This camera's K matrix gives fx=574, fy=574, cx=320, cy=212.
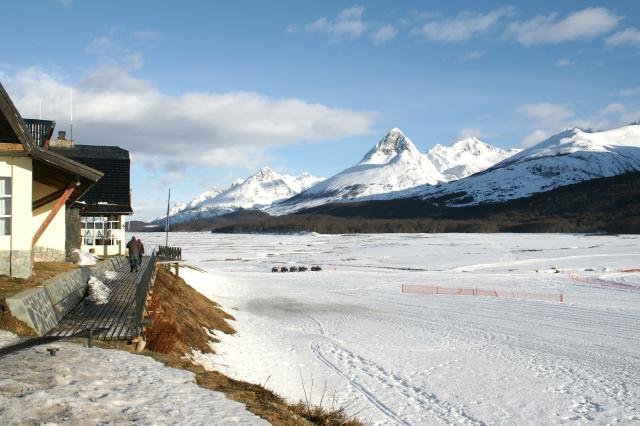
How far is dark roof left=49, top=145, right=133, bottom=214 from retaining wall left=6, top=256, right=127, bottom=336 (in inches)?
752

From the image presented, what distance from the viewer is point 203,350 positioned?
16438 millimetres

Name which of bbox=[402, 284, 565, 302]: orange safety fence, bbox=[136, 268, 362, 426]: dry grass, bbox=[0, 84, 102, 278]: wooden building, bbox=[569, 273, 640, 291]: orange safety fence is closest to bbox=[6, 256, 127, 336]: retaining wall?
bbox=[0, 84, 102, 278]: wooden building

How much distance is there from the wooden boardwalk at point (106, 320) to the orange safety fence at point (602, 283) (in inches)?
1452

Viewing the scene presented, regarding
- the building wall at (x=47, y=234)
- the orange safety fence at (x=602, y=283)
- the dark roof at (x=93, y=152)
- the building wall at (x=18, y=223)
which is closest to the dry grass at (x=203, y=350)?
the building wall at (x=18, y=223)

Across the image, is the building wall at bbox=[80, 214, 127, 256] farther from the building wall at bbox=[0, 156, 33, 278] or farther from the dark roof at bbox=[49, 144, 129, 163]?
the building wall at bbox=[0, 156, 33, 278]

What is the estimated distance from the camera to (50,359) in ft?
27.1

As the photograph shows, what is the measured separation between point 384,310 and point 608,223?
458 feet

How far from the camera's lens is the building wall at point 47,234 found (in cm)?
1944

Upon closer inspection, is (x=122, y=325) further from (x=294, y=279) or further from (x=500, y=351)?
(x=294, y=279)

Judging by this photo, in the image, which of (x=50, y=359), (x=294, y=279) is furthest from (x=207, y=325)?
(x=294, y=279)

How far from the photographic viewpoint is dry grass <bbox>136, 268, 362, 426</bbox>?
27.4ft

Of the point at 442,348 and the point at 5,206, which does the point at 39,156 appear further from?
the point at 442,348

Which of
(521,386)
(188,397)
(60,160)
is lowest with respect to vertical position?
(521,386)

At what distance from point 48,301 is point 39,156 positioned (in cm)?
458
